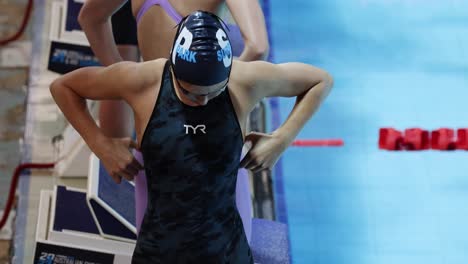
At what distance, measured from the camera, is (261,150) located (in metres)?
1.82

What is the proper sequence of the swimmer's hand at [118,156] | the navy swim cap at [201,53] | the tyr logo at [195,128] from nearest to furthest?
the navy swim cap at [201,53] → the tyr logo at [195,128] → the swimmer's hand at [118,156]

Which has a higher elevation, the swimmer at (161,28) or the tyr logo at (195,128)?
the swimmer at (161,28)

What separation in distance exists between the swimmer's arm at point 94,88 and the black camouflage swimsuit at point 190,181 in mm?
74

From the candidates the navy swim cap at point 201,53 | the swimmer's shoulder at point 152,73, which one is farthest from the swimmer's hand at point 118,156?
the navy swim cap at point 201,53

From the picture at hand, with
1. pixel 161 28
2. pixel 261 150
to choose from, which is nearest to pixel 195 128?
pixel 261 150

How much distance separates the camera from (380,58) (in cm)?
414

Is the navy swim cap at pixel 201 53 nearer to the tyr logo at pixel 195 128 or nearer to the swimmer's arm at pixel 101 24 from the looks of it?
the tyr logo at pixel 195 128

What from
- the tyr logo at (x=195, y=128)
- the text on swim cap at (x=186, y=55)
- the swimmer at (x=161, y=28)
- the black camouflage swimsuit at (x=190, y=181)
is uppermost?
the swimmer at (x=161, y=28)

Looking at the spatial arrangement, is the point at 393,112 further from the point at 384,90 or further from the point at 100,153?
the point at 100,153

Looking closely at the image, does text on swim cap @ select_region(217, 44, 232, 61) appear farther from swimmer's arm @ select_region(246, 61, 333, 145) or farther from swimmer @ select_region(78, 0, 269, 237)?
swimmer @ select_region(78, 0, 269, 237)

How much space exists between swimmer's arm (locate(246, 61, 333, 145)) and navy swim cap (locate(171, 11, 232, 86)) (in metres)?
0.17

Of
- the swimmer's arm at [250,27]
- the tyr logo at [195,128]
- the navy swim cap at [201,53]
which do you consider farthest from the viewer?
the swimmer's arm at [250,27]

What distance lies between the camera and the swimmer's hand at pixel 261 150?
1.82 meters

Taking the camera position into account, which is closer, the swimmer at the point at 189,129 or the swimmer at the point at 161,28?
the swimmer at the point at 189,129
